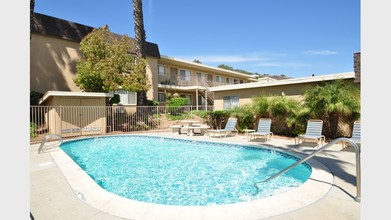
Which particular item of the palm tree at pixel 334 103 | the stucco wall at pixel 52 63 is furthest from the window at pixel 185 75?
the palm tree at pixel 334 103

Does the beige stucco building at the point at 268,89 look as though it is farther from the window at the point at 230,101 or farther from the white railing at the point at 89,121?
the white railing at the point at 89,121

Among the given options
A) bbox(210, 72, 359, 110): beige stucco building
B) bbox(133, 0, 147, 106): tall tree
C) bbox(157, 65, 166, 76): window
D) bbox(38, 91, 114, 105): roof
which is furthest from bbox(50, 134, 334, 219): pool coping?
bbox(157, 65, 166, 76): window

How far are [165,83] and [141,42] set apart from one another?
Result: 7.83m

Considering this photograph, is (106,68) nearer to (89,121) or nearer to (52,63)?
(89,121)

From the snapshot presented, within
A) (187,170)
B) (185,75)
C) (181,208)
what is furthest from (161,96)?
(181,208)

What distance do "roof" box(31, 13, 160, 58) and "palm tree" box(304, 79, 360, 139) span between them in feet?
65.6

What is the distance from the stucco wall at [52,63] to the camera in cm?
1758

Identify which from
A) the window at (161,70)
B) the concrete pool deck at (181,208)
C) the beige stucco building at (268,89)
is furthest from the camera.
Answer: the window at (161,70)

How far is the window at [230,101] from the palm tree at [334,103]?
635 cm

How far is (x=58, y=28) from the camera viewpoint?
19000 mm

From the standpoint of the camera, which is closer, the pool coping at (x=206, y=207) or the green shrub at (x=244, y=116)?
the pool coping at (x=206, y=207)

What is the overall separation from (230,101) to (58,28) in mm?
16444

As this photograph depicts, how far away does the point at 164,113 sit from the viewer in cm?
2142
